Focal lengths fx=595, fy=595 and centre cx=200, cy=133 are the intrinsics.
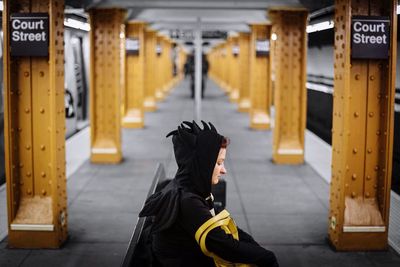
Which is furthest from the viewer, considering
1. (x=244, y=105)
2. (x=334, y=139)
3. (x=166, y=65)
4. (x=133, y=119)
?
(x=166, y=65)

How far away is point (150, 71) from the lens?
19.4 metres

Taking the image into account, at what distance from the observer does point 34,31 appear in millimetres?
5035

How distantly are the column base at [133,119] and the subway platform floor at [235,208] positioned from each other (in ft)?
7.02

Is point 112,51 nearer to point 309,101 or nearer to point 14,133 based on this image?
point 14,133

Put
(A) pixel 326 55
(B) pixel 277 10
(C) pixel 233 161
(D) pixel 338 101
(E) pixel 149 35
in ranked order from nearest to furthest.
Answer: (D) pixel 338 101, (B) pixel 277 10, (C) pixel 233 161, (A) pixel 326 55, (E) pixel 149 35

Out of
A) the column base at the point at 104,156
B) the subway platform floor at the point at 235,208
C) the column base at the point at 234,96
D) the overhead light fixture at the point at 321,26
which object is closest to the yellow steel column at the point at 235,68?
the column base at the point at 234,96

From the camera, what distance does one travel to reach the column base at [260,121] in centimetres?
1422

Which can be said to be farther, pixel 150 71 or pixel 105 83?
pixel 150 71

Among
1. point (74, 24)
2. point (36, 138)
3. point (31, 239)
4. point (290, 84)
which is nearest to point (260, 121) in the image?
point (290, 84)

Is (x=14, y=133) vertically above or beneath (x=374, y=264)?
above

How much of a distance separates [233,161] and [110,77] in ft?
8.10

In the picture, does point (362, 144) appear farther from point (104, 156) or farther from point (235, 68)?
point (235, 68)

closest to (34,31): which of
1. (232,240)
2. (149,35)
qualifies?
(232,240)

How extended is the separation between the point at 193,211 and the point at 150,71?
55.5 ft
